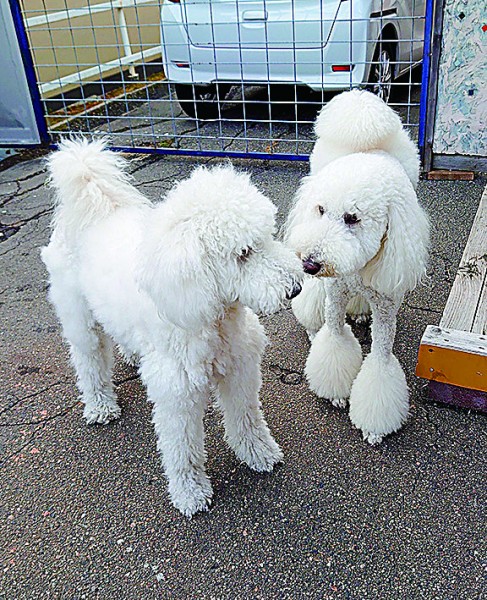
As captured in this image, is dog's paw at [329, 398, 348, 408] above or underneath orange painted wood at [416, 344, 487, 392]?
underneath

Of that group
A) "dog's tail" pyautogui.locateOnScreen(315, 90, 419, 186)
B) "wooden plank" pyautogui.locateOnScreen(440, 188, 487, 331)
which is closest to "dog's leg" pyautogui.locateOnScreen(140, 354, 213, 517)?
"wooden plank" pyautogui.locateOnScreen(440, 188, 487, 331)

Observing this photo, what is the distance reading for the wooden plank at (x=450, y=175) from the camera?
4656mm

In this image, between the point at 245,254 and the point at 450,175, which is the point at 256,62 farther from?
the point at 245,254

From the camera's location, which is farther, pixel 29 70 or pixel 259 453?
pixel 29 70

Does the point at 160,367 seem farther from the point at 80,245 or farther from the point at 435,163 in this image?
the point at 435,163

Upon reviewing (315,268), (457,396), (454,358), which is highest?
(315,268)

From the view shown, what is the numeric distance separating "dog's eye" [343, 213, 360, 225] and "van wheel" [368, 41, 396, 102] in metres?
3.50

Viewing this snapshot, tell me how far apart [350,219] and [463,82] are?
296cm

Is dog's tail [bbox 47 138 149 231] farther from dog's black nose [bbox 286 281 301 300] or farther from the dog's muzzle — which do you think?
dog's black nose [bbox 286 281 301 300]

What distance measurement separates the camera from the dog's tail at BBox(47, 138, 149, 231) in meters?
2.26

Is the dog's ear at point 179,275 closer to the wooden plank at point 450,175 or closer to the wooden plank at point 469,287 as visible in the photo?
the wooden plank at point 469,287

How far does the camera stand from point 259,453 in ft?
7.64

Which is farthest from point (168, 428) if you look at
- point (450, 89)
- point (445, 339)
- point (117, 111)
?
point (117, 111)

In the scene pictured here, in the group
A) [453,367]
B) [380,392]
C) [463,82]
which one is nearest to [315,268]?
[380,392]
